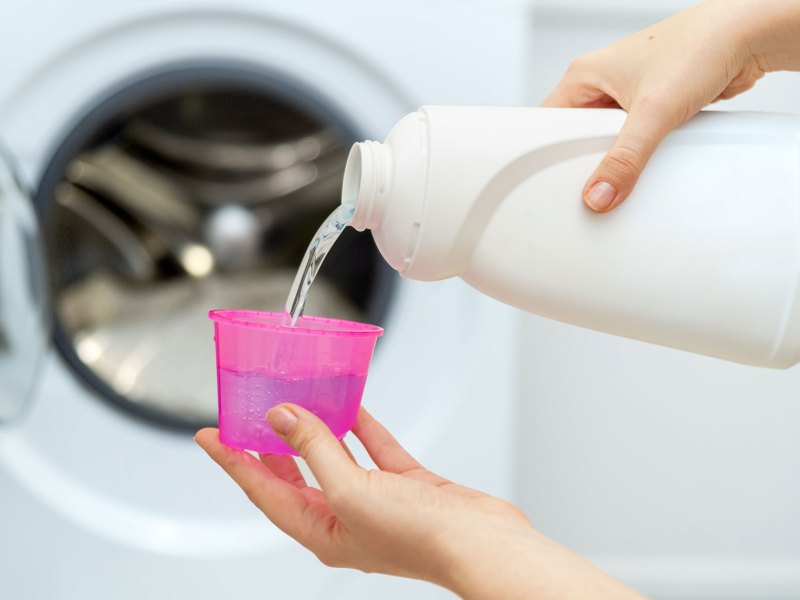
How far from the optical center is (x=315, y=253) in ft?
1.86

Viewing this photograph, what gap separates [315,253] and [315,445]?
13 cm

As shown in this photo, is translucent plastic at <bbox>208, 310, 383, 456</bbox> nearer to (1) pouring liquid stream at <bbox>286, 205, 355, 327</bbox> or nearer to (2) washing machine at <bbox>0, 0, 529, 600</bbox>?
(1) pouring liquid stream at <bbox>286, 205, 355, 327</bbox>

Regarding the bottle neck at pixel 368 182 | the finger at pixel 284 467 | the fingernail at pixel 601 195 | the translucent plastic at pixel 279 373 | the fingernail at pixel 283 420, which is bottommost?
the finger at pixel 284 467

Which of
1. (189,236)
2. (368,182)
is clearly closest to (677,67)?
(368,182)

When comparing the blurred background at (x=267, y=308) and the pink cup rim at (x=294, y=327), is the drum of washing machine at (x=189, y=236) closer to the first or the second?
the blurred background at (x=267, y=308)

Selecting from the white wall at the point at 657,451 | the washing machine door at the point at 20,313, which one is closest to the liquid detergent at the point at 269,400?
the washing machine door at the point at 20,313

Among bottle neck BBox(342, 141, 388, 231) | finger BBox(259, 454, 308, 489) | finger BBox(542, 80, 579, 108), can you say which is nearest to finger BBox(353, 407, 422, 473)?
finger BBox(259, 454, 308, 489)

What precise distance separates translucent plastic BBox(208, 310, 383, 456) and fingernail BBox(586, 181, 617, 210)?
160 millimetres

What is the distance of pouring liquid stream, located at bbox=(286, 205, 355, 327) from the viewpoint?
0.56 m

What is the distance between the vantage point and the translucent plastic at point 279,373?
1.76 feet

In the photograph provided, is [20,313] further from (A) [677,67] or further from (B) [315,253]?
(A) [677,67]

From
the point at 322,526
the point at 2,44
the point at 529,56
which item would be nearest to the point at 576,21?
the point at 529,56

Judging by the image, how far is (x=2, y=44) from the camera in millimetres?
880

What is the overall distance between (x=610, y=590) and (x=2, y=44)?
2.53 feet
